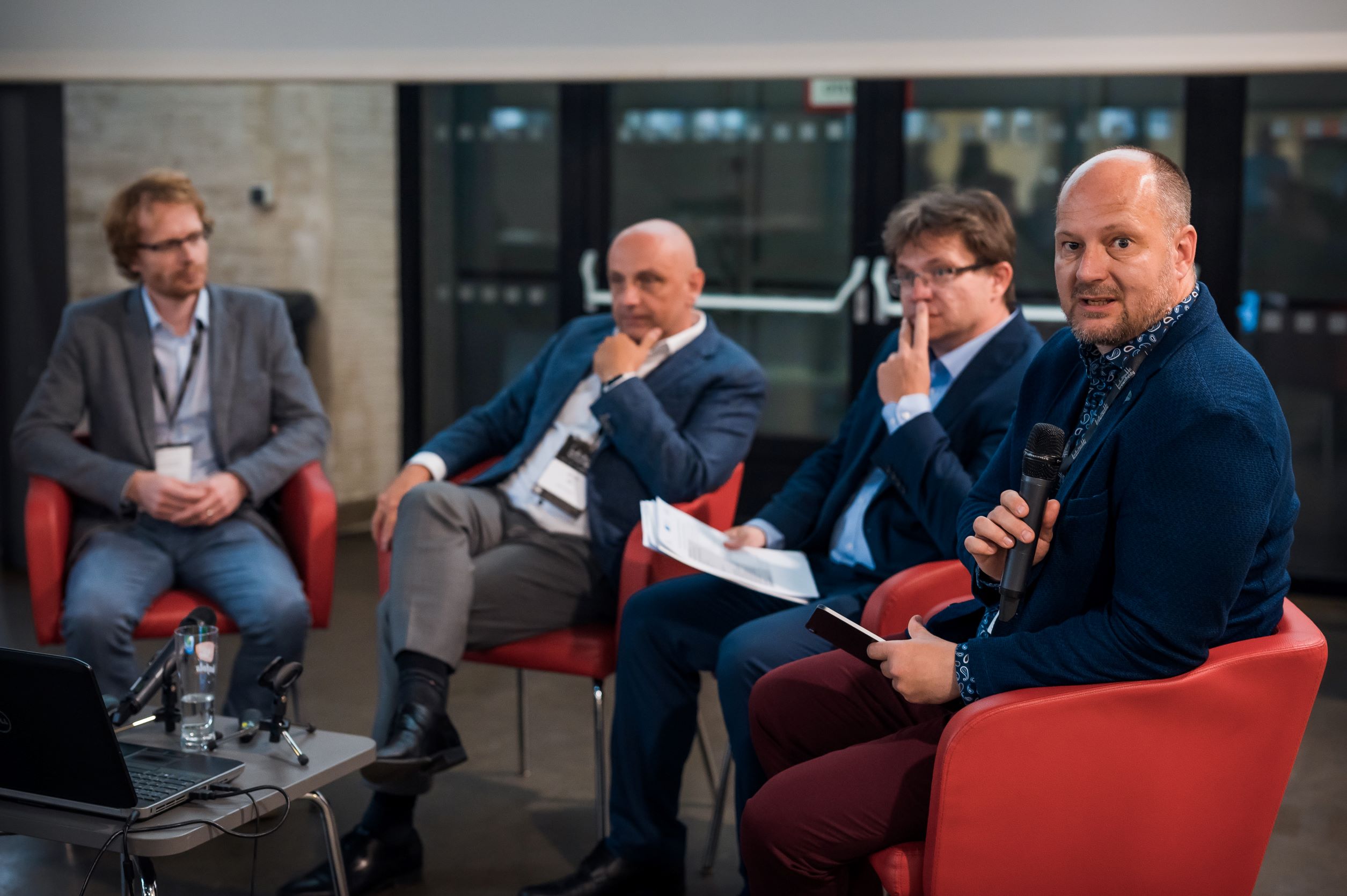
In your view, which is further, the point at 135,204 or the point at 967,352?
the point at 135,204

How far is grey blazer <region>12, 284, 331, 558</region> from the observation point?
9.84ft

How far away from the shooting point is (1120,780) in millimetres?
1669

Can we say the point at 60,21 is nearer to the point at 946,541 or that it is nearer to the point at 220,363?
the point at 220,363

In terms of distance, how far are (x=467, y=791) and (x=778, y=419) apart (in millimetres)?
2612

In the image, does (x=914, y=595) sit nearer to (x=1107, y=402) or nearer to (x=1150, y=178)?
(x=1107, y=402)

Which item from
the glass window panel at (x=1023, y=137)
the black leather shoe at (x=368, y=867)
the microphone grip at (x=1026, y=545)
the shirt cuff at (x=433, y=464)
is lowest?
the black leather shoe at (x=368, y=867)

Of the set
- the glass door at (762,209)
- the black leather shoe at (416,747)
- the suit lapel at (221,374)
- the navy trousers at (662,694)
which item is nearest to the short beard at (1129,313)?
the navy trousers at (662,694)

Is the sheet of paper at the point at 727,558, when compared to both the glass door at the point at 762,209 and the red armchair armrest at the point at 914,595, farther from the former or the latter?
the glass door at the point at 762,209

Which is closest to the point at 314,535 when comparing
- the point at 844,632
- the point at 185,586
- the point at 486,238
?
the point at 185,586

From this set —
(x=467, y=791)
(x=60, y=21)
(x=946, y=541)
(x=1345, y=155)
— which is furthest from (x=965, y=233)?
(x=60, y=21)

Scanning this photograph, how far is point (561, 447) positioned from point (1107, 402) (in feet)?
4.77

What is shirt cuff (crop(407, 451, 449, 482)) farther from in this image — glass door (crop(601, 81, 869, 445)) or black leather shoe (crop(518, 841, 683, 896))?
glass door (crop(601, 81, 869, 445))

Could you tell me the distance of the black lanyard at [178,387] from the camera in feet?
10.3

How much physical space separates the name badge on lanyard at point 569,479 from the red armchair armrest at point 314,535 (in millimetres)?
519
